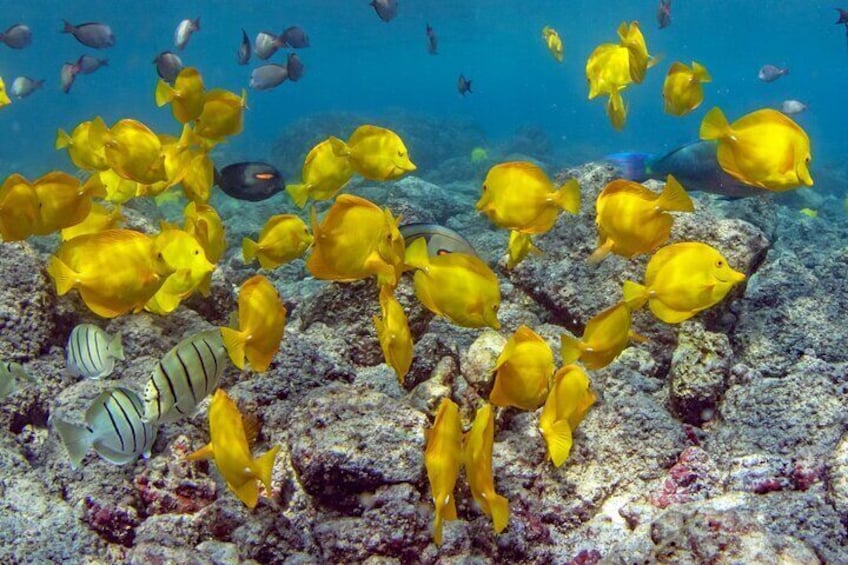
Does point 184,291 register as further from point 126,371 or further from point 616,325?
point 616,325

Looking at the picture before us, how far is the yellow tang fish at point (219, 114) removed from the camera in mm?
4102

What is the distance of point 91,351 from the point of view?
347cm

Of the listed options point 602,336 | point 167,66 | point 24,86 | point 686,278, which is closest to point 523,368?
point 602,336

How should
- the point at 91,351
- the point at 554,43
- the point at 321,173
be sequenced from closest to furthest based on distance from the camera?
1. the point at 91,351
2. the point at 321,173
3. the point at 554,43

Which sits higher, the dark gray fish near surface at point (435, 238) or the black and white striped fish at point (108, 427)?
the dark gray fish near surface at point (435, 238)

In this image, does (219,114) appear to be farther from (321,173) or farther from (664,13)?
(664,13)

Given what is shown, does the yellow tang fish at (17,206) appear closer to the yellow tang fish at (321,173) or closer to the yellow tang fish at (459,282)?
the yellow tang fish at (321,173)

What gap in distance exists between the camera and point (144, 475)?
3.42 meters

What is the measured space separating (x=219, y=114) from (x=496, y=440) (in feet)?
9.21

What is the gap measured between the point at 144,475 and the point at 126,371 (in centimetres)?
100

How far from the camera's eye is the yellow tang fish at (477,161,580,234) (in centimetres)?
310

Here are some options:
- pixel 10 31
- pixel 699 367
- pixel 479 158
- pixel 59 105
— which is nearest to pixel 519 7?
pixel 479 158

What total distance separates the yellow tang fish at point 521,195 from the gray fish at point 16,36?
32.3ft

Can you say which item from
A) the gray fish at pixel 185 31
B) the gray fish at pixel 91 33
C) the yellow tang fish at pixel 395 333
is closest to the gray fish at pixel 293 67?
the gray fish at pixel 185 31
